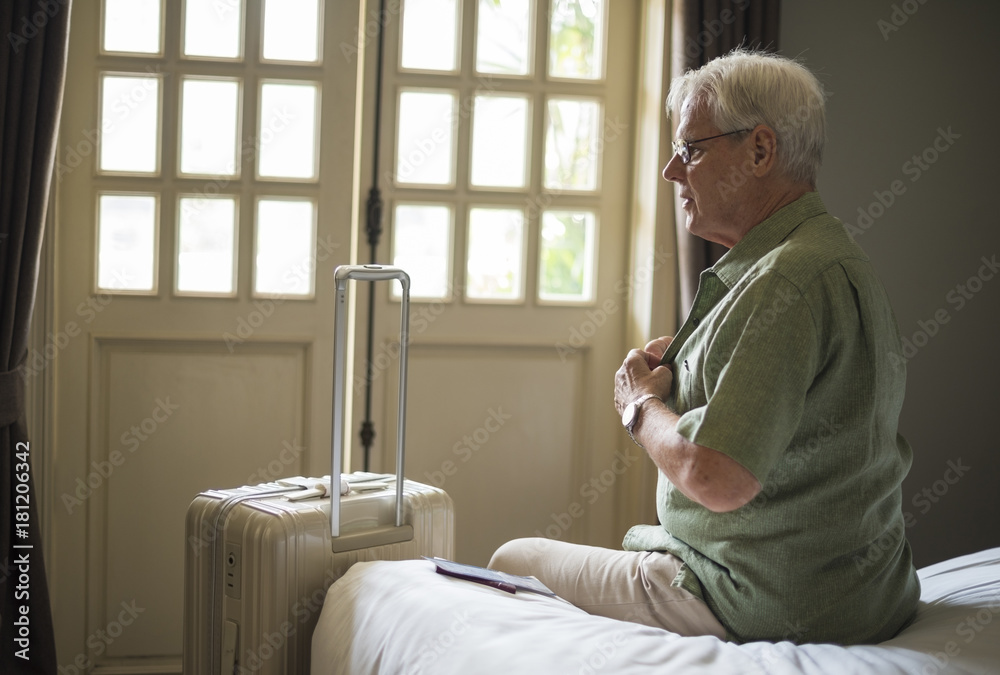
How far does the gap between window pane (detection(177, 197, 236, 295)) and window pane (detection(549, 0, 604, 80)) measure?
1.06m

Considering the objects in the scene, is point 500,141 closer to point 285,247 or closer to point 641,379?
point 285,247

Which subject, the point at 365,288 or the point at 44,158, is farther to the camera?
the point at 365,288

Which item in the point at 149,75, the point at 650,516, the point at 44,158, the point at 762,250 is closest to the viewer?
the point at 762,250

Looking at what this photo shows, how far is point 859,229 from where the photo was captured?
2.69 metres

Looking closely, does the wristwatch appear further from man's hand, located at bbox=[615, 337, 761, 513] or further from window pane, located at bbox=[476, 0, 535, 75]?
window pane, located at bbox=[476, 0, 535, 75]

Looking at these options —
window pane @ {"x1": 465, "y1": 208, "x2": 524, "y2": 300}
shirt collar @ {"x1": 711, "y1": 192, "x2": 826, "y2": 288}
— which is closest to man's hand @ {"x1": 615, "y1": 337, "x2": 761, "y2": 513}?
shirt collar @ {"x1": 711, "y1": 192, "x2": 826, "y2": 288}

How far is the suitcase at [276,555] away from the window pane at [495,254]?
114 centimetres

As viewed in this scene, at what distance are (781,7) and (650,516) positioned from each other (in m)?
1.56

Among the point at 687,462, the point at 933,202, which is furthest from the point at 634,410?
the point at 933,202

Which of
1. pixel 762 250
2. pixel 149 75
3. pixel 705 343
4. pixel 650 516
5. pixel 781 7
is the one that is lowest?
pixel 650 516

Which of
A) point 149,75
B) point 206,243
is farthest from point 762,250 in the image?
point 149,75

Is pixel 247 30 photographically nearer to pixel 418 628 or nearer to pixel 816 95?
pixel 816 95

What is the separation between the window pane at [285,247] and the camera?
8.35ft

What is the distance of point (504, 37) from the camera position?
2619 mm
